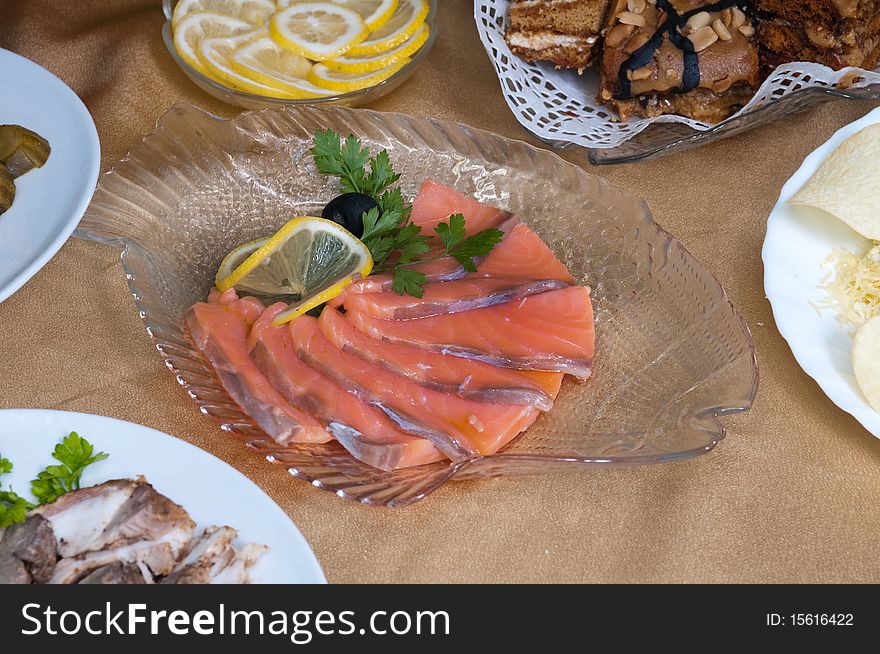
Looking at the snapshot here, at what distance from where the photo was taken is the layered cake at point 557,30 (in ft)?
6.31

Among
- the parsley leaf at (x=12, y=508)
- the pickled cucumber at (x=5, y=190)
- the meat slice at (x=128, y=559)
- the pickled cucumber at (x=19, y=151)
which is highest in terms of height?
the pickled cucumber at (x=19, y=151)

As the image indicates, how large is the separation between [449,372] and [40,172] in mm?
769

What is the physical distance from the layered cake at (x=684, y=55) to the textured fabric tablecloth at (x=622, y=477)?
127 mm

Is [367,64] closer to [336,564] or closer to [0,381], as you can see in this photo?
[0,381]

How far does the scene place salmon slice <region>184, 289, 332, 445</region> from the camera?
1.36m

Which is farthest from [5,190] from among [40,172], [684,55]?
[684,55]

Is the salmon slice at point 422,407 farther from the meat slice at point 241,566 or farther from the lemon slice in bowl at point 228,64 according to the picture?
the lemon slice in bowl at point 228,64

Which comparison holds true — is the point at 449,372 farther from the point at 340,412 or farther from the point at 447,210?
the point at 447,210

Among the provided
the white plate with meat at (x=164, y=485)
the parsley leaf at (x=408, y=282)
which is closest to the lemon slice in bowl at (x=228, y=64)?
the parsley leaf at (x=408, y=282)

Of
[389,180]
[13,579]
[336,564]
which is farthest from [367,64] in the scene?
[13,579]

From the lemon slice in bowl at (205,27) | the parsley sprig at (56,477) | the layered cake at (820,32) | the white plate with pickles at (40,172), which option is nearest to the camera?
the parsley sprig at (56,477)

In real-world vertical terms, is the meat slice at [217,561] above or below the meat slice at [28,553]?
below

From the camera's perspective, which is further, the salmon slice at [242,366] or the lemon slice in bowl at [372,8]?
the lemon slice in bowl at [372,8]

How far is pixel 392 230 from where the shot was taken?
62.9 inches
